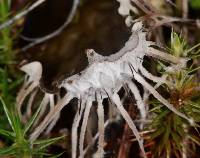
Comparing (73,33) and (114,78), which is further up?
(73,33)

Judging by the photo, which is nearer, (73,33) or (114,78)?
(114,78)

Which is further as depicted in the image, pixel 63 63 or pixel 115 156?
pixel 63 63

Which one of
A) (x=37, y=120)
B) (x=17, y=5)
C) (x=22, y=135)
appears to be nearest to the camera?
(x=22, y=135)

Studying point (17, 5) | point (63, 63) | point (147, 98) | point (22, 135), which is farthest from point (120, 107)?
point (17, 5)

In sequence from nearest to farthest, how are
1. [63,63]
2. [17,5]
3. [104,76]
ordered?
[104,76] < [63,63] < [17,5]

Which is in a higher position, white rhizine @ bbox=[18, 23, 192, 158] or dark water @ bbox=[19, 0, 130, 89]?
dark water @ bbox=[19, 0, 130, 89]

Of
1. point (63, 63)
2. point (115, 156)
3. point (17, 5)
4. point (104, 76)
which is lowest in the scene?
point (115, 156)

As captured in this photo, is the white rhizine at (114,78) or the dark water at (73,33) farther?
the dark water at (73,33)

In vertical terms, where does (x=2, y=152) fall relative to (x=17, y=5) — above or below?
below

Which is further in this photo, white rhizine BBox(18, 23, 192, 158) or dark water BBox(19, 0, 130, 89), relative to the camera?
dark water BBox(19, 0, 130, 89)

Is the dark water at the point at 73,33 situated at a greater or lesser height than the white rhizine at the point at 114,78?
greater

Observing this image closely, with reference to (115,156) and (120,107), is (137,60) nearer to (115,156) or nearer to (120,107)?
(120,107)
